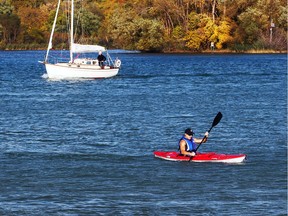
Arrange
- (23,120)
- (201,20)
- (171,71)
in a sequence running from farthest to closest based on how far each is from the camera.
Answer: (201,20) < (171,71) < (23,120)

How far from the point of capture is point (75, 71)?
65.7 m

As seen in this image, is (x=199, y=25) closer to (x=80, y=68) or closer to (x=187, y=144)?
(x=80, y=68)

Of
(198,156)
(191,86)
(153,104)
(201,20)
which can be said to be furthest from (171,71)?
(198,156)

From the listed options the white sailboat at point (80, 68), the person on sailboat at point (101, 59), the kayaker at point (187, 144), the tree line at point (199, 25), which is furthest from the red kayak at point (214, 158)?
the tree line at point (199, 25)

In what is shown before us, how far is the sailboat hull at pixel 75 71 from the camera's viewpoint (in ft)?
215

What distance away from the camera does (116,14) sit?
427 feet

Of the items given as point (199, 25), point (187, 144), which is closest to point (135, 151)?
point (187, 144)

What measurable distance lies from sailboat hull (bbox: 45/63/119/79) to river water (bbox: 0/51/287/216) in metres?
7.04

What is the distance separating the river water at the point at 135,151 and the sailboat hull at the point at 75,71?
7044 mm

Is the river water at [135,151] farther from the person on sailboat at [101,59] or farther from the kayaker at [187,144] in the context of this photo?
the person on sailboat at [101,59]

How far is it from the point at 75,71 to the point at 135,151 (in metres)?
36.4

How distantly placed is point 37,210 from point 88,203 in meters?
1.33

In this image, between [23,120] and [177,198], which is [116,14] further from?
[177,198]

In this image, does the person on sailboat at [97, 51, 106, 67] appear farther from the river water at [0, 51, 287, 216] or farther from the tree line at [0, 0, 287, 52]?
the tree line at [0, 0, 287, 52]
